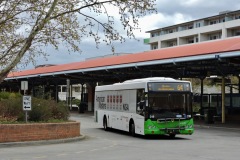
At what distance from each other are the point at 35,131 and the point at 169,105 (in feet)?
20.4

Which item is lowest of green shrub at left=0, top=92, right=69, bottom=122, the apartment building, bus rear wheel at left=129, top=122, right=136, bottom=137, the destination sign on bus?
bus rear wheel at left=129, top=122, right=136, bottom=137

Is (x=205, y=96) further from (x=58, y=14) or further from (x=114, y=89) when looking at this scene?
(x=58, y=14)

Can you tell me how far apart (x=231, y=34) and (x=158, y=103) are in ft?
266

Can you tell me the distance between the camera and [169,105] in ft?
64.9

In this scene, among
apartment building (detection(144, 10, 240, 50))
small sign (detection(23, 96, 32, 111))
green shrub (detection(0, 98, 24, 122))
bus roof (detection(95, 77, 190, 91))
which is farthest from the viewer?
apartment building (detection(144, 10, 240, 50))

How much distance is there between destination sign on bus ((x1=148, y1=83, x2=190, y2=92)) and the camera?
1980 centimetres

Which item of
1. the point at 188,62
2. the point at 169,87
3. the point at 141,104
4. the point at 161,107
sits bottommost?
the point at 161,107

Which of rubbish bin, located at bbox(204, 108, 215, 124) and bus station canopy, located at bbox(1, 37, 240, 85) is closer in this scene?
bus station canopy, located at bbox(1, 37, 240, 85)

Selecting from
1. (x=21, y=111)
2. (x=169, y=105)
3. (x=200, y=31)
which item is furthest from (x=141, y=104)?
(x=200, y=31)

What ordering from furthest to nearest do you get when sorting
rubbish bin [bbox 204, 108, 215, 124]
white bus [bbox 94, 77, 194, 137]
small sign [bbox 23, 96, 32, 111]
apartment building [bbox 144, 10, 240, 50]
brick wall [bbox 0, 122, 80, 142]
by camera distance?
apartment building [bbox 144, 10, 240, 50] < rubbish bin [bbox 204, 108, 215, 124] < white bus [bbox 94, 77, 194, 137] < small sign [bbox 23, 96, 32, 111] < brick wall [bbox 0, 122, 80, 142]

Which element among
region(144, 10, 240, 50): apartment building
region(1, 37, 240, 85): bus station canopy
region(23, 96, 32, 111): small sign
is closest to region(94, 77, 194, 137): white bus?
region(23, 96, 32, 111): small sign

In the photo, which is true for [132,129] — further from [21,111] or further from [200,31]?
[200,31]

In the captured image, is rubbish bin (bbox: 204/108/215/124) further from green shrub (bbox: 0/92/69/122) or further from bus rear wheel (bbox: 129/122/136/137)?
green shrub (bbox: 0/92/69/122)

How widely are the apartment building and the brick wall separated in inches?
3168
